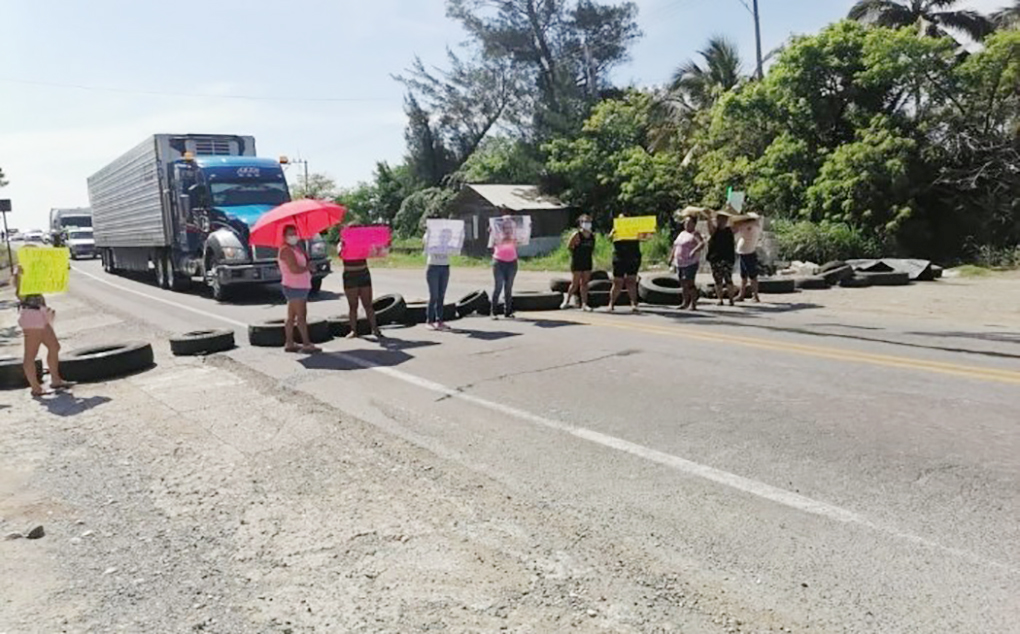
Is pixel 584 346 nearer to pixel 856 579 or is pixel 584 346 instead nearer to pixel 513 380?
pixel 513 380

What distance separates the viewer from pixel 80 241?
49.4 metres

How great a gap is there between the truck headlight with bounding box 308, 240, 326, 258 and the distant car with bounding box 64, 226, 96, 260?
1453 inches

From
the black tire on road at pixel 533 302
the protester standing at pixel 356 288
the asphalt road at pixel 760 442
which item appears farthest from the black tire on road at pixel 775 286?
the protester standing at pixel 356 288

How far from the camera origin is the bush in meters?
23.1

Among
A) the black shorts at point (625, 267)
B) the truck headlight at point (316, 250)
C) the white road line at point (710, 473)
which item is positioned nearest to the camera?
the white road line at point (710, 473)

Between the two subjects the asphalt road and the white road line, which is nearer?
the asphalt road

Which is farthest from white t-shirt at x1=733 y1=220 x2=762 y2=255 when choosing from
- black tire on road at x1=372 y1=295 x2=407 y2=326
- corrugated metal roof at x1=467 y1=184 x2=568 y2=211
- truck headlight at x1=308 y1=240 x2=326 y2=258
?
corrugated metal roof at x1=467 y1=184 x2=568 y2=211

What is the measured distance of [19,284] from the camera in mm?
8328

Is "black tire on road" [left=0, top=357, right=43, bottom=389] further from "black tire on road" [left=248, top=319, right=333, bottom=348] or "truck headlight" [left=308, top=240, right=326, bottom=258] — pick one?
"truck headlight" [left=308, top=240, right=326, bottom=258]

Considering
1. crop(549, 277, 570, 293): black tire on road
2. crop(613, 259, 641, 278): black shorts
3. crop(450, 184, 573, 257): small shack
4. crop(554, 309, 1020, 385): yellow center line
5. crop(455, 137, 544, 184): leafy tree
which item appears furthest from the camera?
crop(455, 137, 544, 184): leafy tree

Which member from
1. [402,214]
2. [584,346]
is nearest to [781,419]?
[584,346]

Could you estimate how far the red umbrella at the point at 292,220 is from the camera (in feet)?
33.2

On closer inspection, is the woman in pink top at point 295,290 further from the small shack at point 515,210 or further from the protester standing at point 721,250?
the small shack at point 515,210

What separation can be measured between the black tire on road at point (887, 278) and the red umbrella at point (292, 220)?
40.3ft
